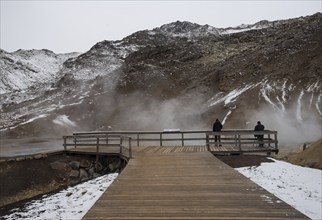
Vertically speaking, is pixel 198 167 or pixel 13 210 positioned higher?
pixel 198 167

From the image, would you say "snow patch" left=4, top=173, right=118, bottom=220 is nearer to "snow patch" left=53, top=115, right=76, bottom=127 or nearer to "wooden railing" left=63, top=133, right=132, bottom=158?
"wooden railing" left=63, top=133, right=132, bottom=158

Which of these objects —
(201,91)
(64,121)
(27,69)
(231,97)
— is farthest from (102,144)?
(27,69)

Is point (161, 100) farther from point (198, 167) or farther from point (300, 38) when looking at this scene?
point (198, 167)

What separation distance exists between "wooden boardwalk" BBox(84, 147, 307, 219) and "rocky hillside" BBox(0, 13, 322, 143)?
24.1m

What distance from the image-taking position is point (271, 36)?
65375 millimetres

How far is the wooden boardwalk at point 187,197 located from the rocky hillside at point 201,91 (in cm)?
2412

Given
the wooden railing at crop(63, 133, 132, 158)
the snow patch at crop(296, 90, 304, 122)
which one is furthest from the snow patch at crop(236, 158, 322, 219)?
the snow patch at crop(296, 90, 304, 122)

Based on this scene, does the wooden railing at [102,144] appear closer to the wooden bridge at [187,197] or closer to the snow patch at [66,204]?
the snow patch at [66,204]

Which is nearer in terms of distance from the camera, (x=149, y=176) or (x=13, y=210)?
(x=149, y=176)

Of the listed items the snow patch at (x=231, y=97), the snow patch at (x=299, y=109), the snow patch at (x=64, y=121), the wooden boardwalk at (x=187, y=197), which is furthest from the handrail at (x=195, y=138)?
the snow patch at (x=64, y=121)

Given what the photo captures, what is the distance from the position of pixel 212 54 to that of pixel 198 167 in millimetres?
58540

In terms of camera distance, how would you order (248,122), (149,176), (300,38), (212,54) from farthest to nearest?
(212,54) → (300,38) → (248,122) → (149,176)

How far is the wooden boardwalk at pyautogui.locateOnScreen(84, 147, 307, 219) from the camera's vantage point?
6207 mm

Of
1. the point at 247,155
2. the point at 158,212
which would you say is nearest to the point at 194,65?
the point at 247,155
